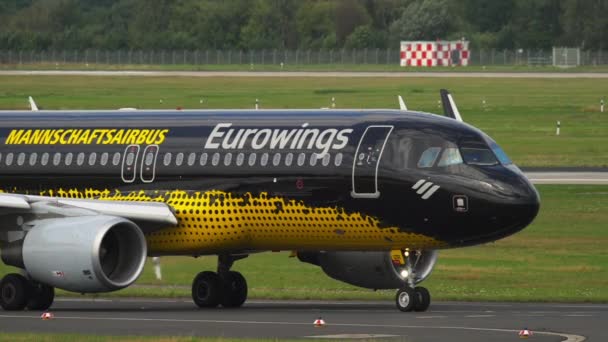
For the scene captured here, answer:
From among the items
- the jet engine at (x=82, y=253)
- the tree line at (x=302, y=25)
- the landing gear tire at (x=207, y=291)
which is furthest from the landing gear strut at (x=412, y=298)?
the tree line at (x=302, y=25)

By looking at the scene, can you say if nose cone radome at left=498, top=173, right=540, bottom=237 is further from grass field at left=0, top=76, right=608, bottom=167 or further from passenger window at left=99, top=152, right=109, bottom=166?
grass field at left=0, top=76, right=608, bottom=167

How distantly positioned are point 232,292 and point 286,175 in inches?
136

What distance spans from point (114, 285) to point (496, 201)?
7587 millimetres

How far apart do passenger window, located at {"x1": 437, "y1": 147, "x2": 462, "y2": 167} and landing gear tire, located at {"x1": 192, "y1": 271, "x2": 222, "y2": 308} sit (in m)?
6.13

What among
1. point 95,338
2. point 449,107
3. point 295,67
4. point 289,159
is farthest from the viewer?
point 295,67

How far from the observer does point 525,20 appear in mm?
190000

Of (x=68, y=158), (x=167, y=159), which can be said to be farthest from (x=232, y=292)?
(x=68, y=158)

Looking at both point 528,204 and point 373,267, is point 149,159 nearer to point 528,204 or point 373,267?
point 373,267

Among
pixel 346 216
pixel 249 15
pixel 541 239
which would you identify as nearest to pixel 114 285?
pixel 346 216

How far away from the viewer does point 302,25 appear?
629ft

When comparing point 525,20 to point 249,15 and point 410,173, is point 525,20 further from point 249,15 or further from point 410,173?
point 410,173

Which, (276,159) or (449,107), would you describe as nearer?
(276,159)

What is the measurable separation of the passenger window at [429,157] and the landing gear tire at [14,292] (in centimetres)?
860

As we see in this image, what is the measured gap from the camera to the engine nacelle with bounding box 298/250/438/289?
3528 centimetres
